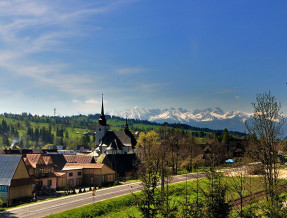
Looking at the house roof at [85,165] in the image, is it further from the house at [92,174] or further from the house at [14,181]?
the house at [14,181]

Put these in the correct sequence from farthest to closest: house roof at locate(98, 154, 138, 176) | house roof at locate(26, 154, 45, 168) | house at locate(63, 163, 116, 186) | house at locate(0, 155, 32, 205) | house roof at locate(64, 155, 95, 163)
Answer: house roof at locate(64, 155, 95, 163), house roof at locate(98, 154, 138, 176), house at locate(63, 163, 116, 186), house roof at locate(26, 154, 45, 168), house at locate(0, 155, 32, 205)

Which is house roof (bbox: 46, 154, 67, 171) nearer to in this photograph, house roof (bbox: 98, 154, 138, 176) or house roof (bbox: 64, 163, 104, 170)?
house roof (bbox: 64, 163, 104, 170)

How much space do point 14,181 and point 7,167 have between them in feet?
8.90

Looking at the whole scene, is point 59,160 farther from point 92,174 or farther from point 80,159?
point 92,174

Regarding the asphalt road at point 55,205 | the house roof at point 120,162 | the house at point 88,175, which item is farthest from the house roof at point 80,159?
the asphalt road at point 55,205

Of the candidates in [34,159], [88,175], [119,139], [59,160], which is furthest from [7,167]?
[119,139]

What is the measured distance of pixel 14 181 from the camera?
1654 inches

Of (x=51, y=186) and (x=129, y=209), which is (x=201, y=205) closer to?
(x=129, y=209)

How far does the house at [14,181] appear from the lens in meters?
40.7

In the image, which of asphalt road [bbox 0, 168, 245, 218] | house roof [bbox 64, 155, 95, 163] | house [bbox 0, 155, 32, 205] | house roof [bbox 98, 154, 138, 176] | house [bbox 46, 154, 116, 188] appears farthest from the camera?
house roof [bbox 64, 155, 95, 163]

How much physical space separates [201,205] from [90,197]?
961 inches

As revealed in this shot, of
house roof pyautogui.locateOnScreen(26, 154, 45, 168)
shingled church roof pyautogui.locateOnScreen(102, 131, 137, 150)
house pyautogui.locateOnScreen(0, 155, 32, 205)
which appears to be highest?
shingled church roof pyautogui.locateOnScreen(102, 131, 137, 150)

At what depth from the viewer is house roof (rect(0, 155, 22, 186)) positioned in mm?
41719

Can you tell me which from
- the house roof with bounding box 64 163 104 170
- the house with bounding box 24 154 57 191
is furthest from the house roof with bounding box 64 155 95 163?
the house with bounding box 24 154 57 191
